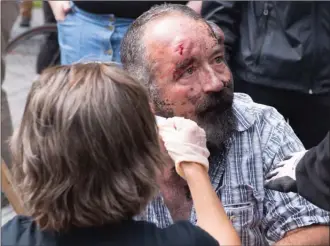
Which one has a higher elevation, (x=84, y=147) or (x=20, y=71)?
(x=84, y=147)

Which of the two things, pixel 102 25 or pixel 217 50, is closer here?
pixel 217 50

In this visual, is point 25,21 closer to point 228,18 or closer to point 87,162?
point 228,18

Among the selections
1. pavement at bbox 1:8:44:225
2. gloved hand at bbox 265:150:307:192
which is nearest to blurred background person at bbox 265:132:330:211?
gloved hand at bbox 265:150:307:192

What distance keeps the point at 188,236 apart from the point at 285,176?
0.40m

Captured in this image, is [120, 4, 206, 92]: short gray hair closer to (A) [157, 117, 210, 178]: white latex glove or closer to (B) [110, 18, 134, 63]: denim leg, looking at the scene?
(A) [157, 117, 210, 178]: white latex glove

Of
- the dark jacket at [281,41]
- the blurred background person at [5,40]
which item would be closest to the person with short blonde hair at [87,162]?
the dark jacket at [281,41]

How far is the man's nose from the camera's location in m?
2.00

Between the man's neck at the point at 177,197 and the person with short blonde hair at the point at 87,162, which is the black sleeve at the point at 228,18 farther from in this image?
the person with short blonde hair at the point at 87,162

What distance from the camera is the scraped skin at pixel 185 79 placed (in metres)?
2.01

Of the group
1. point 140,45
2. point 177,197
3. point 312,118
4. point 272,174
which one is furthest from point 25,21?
point 272,174

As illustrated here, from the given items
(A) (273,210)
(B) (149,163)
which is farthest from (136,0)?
(B) (149,163)

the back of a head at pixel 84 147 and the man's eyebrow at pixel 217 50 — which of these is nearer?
the back of a head at pixel 84 147

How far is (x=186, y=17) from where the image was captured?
6.91ft

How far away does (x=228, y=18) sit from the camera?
279 cm
